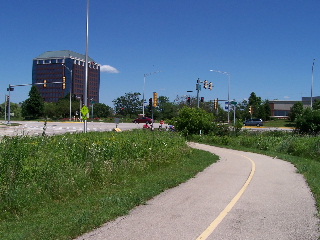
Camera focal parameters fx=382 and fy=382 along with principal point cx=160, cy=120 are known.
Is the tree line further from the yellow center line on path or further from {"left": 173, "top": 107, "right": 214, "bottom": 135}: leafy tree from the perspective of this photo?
the yellow center line on path

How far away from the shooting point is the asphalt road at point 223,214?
6.76m

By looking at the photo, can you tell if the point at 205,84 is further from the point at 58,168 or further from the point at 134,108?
the point at 134,108

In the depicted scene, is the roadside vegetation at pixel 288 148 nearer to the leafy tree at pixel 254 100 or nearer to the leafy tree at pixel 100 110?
the leafy tree at pixel 254 100

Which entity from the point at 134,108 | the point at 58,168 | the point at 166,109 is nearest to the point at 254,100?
the point at 166,109

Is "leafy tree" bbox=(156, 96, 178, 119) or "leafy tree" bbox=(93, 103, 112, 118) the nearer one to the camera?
"leafy tree" bbox=(156, 96, 178, 119)

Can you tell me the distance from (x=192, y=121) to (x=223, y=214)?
99.8 ft

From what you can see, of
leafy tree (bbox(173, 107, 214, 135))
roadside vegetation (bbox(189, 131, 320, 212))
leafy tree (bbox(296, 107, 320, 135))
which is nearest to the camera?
roadside vegetation (bbox(189, 131, 320, 212))

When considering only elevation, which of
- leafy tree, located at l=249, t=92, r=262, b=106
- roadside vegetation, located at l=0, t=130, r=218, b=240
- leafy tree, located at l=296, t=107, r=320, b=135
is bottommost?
roadside vegetation, located at l=0, t=130, r=218, b=240

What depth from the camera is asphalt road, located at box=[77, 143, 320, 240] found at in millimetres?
6758

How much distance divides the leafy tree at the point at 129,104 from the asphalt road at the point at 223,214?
115 metres

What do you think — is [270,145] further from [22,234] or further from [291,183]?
[22,234]

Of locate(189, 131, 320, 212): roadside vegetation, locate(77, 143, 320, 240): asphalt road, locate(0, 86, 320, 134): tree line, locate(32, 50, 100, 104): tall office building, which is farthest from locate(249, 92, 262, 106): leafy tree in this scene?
locate(77, 143, 320, 240): asphalt road

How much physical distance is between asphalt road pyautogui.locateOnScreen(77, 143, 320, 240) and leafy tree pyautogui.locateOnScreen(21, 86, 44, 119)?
8918cm

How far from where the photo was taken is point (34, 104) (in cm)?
9662
